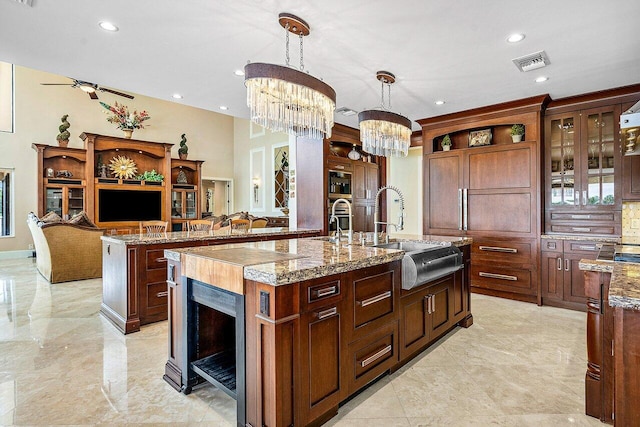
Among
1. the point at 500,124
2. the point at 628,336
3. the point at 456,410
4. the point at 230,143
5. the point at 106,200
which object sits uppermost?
the point at 230,143

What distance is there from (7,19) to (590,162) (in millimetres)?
5881

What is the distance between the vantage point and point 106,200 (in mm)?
8242

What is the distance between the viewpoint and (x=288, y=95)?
7.78 feet

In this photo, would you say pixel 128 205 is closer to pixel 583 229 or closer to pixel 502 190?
pixel 502 190

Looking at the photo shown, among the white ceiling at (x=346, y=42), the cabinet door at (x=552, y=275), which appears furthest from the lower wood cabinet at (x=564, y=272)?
the white ceiling at (x=346, y=42)

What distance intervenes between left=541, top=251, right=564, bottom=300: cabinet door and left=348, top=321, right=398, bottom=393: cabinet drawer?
2.92 meters

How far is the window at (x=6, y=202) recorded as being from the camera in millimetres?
7613

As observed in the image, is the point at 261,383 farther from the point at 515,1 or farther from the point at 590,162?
the point at 590,162

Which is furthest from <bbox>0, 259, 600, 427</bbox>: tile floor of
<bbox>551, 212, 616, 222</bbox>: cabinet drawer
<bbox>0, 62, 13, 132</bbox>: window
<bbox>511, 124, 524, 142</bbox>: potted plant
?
<bbox>0, 62, 13, 132</bbox>: window

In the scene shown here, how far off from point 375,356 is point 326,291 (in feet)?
2.32

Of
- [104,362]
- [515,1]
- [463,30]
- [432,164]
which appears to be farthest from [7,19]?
[432,164]

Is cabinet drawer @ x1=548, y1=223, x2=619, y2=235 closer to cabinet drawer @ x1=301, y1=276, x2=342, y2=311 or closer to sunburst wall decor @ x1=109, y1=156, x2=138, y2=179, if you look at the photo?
cabinet drawer @ x1=301, y1=276, x2=342, y2=311

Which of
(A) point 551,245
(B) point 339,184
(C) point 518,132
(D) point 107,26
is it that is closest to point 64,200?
(B) point 339,184

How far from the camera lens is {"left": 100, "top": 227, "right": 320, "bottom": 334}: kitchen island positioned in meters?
3.08
